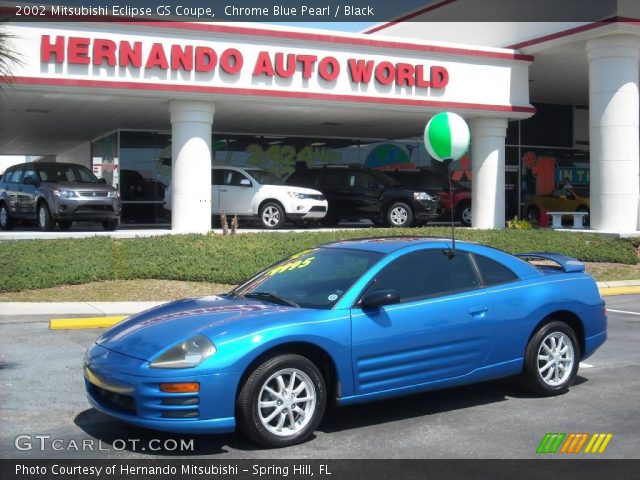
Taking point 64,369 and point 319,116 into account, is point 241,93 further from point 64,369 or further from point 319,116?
point 64,369

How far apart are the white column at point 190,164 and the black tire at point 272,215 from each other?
91.6 inches

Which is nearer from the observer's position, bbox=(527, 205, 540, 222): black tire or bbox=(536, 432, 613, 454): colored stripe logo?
bbox=(536, 432, 613, 454): colored stripe logo

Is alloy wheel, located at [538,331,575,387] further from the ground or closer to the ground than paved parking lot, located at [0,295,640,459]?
further from the ground

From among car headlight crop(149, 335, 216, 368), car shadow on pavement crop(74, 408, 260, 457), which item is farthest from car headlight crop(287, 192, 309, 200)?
car headlight crop(149, 335, 216, 368)

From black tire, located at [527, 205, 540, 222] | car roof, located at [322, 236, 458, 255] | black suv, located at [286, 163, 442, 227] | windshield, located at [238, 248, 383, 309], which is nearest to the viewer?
windshield, located at [238, 248, 383, 309]

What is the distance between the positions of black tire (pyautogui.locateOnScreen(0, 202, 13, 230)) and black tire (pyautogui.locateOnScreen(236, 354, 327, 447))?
16730 millimetres

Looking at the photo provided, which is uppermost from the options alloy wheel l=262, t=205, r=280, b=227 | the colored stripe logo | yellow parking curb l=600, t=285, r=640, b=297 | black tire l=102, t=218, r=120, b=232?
alloy wheel l=262, t=205, r=280, b=227

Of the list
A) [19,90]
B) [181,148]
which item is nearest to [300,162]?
[181,148]

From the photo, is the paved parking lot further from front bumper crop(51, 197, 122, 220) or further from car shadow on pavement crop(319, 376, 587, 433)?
front bumper crop(51, 197, 122, 220)

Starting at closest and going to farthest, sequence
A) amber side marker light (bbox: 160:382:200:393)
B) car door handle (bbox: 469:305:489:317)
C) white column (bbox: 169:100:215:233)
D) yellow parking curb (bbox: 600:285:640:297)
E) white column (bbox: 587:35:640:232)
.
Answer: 1. amber side marker light (bbox: 160:382:200:393)
2. car door handle (bbox: 469:305:489:317)
3. yellow parking curb (bbox: 600:285:640:297)
4. white column (bbox: 169:100:215:233)
5. white column (bbox: 587:35:640:232)

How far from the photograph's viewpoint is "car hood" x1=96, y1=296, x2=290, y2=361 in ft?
17.9

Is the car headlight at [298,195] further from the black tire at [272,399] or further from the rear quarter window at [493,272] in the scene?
the black tire at [272,399]

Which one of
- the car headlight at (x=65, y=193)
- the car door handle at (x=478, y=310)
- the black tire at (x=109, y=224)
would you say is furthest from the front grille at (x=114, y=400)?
the black tire at (x=109, y=224)

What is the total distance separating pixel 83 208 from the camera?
17.7 m
